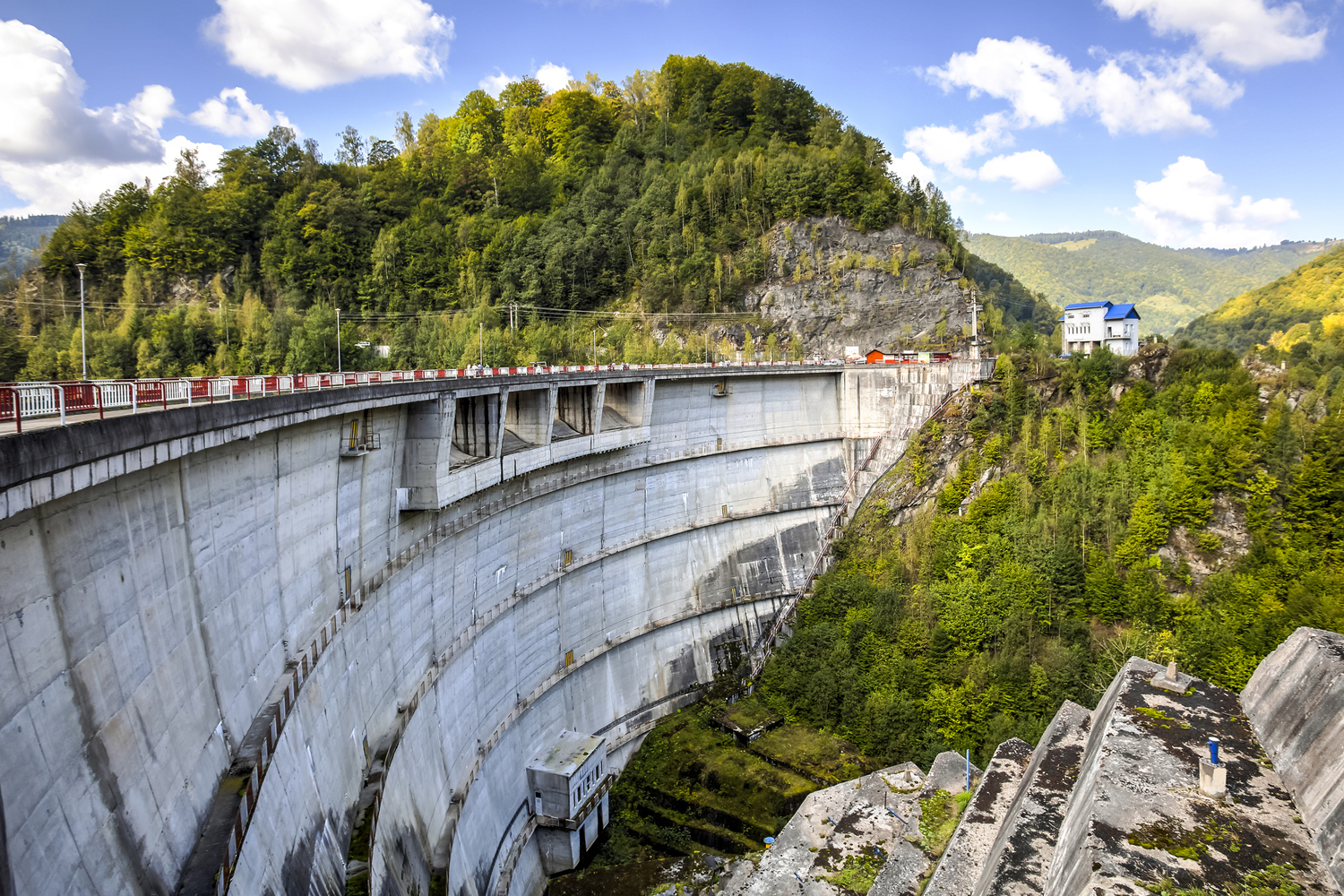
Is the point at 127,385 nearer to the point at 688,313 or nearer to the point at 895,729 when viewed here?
the point at 895,729

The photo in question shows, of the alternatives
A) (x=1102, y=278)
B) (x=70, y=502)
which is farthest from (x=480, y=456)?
(x=1102, y=278)

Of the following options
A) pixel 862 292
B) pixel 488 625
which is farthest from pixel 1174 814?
pixel 862 292

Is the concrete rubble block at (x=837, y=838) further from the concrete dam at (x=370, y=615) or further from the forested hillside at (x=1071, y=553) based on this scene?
the concrete dam at (x=370, y=615)

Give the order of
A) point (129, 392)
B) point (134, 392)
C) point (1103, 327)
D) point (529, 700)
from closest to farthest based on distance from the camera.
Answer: point (134, 392), point (129, 392), point (529, 700), point (1103, 327)

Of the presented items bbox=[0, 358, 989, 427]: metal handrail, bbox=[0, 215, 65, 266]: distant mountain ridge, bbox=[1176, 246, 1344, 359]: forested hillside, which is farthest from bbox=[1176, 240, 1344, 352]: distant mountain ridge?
bbox=[0, 215, 65, 266]: distant mountain ridge

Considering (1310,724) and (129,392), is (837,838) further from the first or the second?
(129,392)

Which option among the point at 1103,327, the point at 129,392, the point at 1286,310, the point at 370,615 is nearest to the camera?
the point at 129,392

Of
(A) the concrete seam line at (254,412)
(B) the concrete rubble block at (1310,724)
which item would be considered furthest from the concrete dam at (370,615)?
(B) the concrete rubble block at (1310,724)
